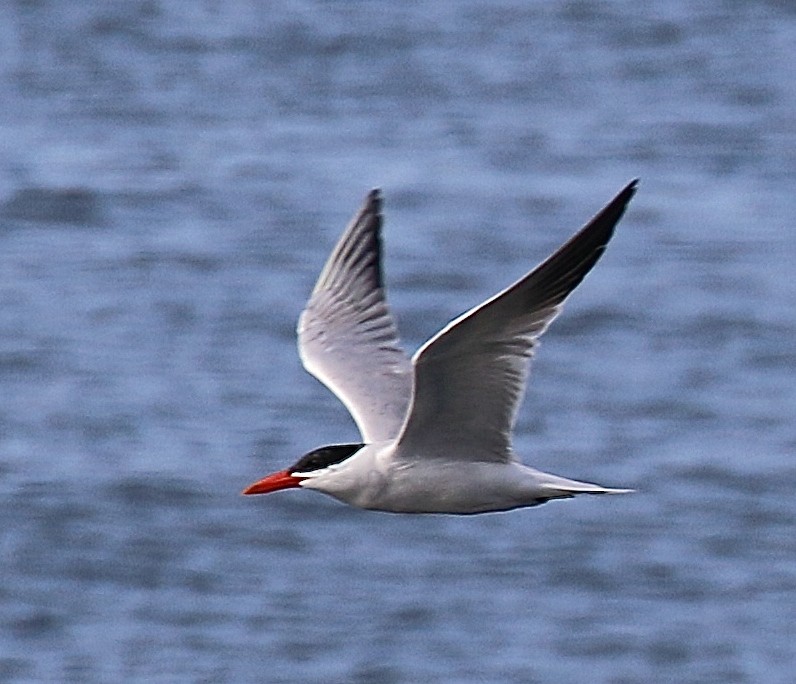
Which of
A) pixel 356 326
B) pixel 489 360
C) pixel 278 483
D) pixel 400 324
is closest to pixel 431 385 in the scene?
pixel 489 360

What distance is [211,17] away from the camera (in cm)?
2191

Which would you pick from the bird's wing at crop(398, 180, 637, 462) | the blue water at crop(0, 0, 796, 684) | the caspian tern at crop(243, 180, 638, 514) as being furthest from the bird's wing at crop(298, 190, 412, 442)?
the blue water at crop(0, 0, 796, 684)

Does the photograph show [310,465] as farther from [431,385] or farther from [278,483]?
[431,385]

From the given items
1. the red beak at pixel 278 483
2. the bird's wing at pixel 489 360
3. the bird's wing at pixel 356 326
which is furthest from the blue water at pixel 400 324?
the bird's wing at pixel 489 360

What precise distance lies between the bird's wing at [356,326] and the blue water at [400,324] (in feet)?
12.2

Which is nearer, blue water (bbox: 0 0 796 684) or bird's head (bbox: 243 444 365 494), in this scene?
bird's head (bbox: 243 444 365 494)

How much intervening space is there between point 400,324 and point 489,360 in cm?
806

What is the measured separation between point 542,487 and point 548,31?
14.4 meters

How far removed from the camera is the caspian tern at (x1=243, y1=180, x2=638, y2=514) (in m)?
6.89

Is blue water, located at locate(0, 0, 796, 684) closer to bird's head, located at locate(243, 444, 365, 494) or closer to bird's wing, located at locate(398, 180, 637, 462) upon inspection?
bird's head, located at locate(243, 444, 365, 494)

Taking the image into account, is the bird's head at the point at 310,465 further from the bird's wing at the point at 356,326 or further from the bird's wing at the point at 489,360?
the bird's wing at the point at 356,326

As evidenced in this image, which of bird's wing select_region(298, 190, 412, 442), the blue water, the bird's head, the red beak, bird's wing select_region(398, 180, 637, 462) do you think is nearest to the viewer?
bird's wing select_region(398, 180, 637, 462)

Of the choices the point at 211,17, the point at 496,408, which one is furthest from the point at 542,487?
the point at 211,17

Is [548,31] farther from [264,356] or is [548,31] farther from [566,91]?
[264,356]
